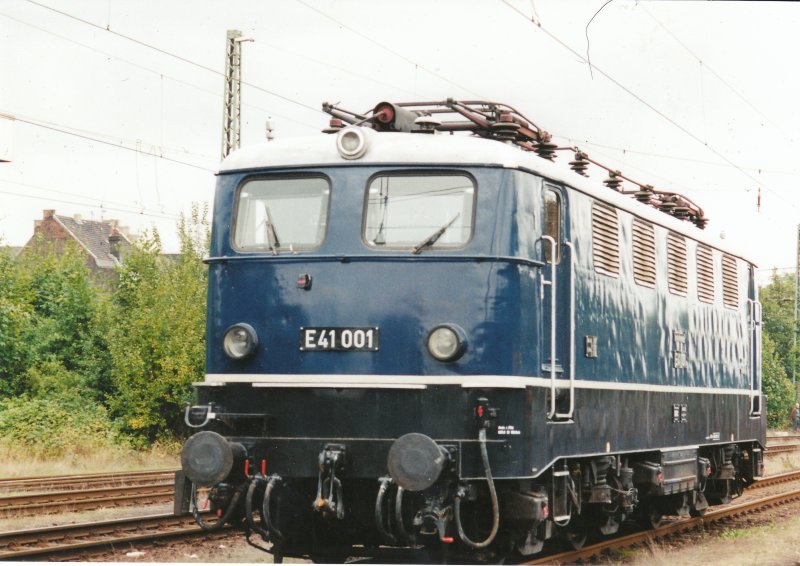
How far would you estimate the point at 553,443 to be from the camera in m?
9.54

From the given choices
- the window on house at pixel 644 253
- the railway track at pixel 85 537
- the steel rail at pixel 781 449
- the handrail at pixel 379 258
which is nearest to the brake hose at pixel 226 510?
the handrail at pixel 379 258

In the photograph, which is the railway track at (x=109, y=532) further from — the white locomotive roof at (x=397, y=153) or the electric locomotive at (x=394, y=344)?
the white locomotive roof at (x=397, y=153)

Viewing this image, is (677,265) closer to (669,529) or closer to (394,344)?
(669,529)

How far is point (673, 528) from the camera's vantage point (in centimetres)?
1431

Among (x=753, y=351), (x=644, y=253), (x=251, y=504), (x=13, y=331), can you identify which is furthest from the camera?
(x=13, y=331)

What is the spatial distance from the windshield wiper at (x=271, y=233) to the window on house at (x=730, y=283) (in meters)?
7.91

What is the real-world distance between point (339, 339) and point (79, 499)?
27.2 feet

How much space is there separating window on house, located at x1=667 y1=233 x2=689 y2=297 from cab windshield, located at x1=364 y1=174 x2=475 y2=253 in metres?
4.65

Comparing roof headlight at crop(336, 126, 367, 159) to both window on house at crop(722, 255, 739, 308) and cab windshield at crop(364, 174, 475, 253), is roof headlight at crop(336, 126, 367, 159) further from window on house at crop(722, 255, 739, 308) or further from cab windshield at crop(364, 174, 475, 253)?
window on house at crop(722, 255, 739, 308)

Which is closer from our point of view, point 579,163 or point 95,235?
point 579,163

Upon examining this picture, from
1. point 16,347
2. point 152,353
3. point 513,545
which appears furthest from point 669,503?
point 16,347

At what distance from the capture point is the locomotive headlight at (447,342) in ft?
28.6


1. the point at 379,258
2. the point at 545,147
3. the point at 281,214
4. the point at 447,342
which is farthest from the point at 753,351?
the point at 281,214

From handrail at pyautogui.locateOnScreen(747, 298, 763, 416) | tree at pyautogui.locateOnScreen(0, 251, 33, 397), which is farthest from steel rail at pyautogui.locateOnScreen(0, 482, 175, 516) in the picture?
tree at pyautogui.locateOnScreen(0, 251, 33, 397)
